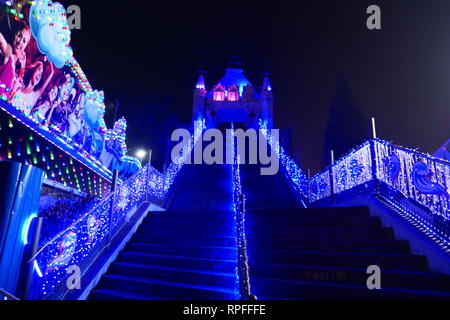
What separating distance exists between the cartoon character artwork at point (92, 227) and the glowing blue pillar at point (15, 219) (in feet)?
3.93

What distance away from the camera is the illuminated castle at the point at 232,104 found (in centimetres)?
3738

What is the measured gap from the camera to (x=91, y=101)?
11.2m

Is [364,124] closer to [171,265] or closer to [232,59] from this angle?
[232,59]

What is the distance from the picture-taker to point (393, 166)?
6.04 m

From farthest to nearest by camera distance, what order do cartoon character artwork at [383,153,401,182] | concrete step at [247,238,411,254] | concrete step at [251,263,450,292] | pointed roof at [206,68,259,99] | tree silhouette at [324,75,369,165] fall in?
pointed roof at [206,68,259,99], tree silhouette at [324,75,369,165], cartoon character artwork at [383,153,401,182], concrete step at [247,238,411,254], concrete step at [251,263,450,292]

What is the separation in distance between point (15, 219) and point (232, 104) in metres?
35.6

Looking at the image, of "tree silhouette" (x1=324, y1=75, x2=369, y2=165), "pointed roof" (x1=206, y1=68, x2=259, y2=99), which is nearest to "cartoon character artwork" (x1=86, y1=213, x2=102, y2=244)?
"tree silhouette" (x1=324, y1=75, x2=369, y2=165)

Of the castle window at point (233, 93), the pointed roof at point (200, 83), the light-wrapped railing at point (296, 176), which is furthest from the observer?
the castle window at point (233, 93)

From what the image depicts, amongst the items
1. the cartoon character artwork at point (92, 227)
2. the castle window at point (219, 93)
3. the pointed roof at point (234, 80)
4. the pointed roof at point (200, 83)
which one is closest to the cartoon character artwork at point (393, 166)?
the cartoon character artwork at point (92, 227)

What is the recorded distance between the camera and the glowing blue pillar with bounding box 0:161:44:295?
3.82 meters

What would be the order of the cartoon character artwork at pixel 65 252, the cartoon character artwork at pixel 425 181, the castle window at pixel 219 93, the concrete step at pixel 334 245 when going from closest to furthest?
the cartoon character artwork at pixel 65 252
the cartoon character artwork at pixel 425 181
the concrete step at pixel 334 245
the castle window at pixel 219 93

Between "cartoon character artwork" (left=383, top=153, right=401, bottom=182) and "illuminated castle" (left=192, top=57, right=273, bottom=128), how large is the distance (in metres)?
30.7

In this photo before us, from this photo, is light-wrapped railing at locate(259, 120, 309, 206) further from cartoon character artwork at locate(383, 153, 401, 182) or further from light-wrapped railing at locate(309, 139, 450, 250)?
cartoon character artwork at locate(383, 153, 401, 182)

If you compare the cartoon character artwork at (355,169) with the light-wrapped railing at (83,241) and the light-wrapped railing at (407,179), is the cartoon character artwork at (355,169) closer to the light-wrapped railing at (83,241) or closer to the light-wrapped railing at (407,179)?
the light-wrapped railing at (407,179)
